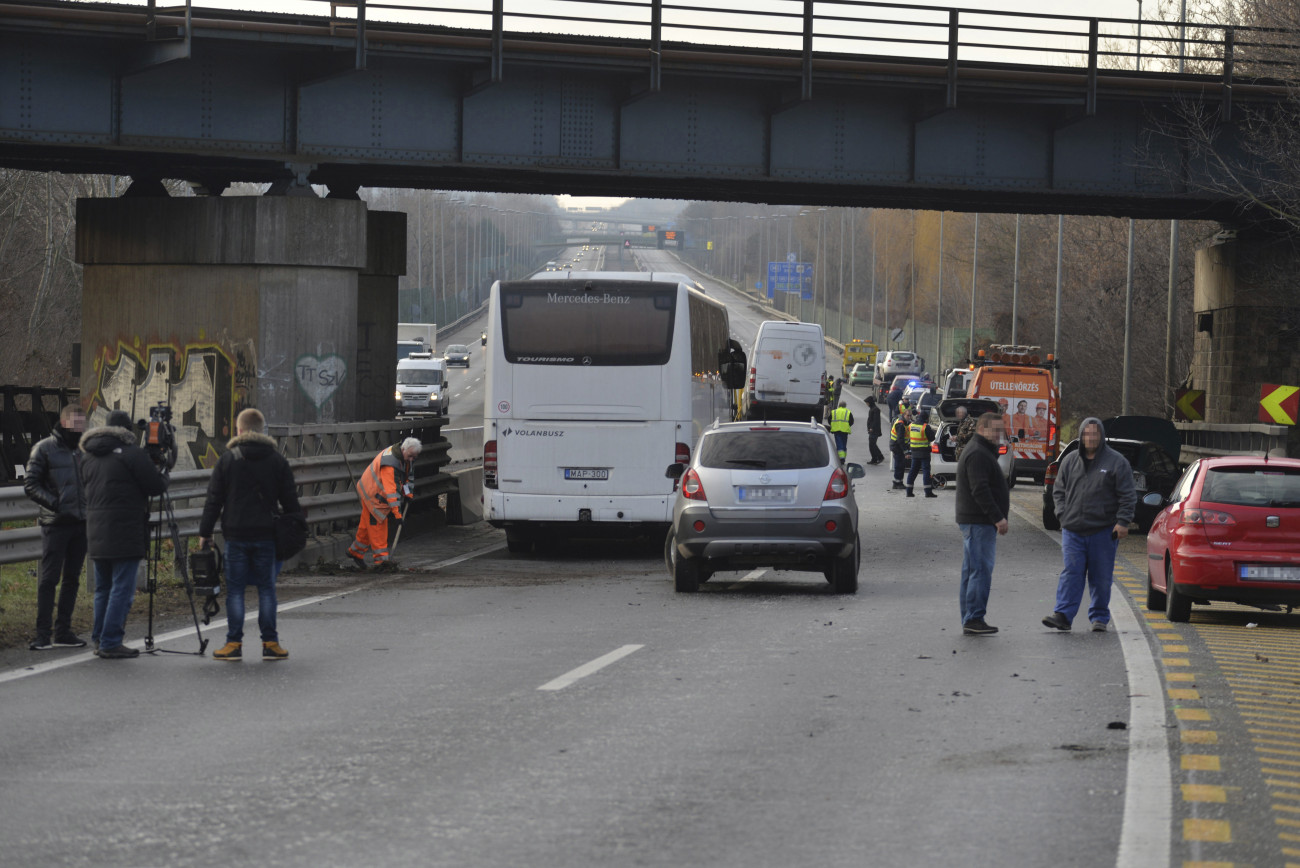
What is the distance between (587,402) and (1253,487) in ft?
27.5

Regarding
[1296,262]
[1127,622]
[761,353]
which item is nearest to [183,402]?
[1127,622]

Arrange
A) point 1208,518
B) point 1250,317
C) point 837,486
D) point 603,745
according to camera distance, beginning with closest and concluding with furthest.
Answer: point 603,745 < point 1208,518 < point 837,486 < point 1250,317

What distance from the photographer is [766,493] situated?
16062 millimetres

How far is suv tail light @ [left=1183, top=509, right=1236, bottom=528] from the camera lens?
14094mm

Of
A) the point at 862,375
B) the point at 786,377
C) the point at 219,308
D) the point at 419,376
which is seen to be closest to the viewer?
the point at 219,308

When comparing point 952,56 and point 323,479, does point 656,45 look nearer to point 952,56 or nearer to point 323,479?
point 952,56

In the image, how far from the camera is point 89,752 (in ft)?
26.4

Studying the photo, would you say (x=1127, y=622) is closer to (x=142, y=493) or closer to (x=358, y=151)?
(x=142, y=493)

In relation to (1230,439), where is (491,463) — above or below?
below

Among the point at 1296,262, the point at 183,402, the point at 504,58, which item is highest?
the point at 504,58

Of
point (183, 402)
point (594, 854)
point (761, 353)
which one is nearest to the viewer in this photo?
point (594, 854)

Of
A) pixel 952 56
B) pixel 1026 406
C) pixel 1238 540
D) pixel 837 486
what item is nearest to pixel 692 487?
pixel 837 486

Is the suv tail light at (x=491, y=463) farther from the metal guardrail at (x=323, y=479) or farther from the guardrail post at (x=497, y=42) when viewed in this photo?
the guardrail post at (x=497, y=42)

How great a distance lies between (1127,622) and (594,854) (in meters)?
9.05
